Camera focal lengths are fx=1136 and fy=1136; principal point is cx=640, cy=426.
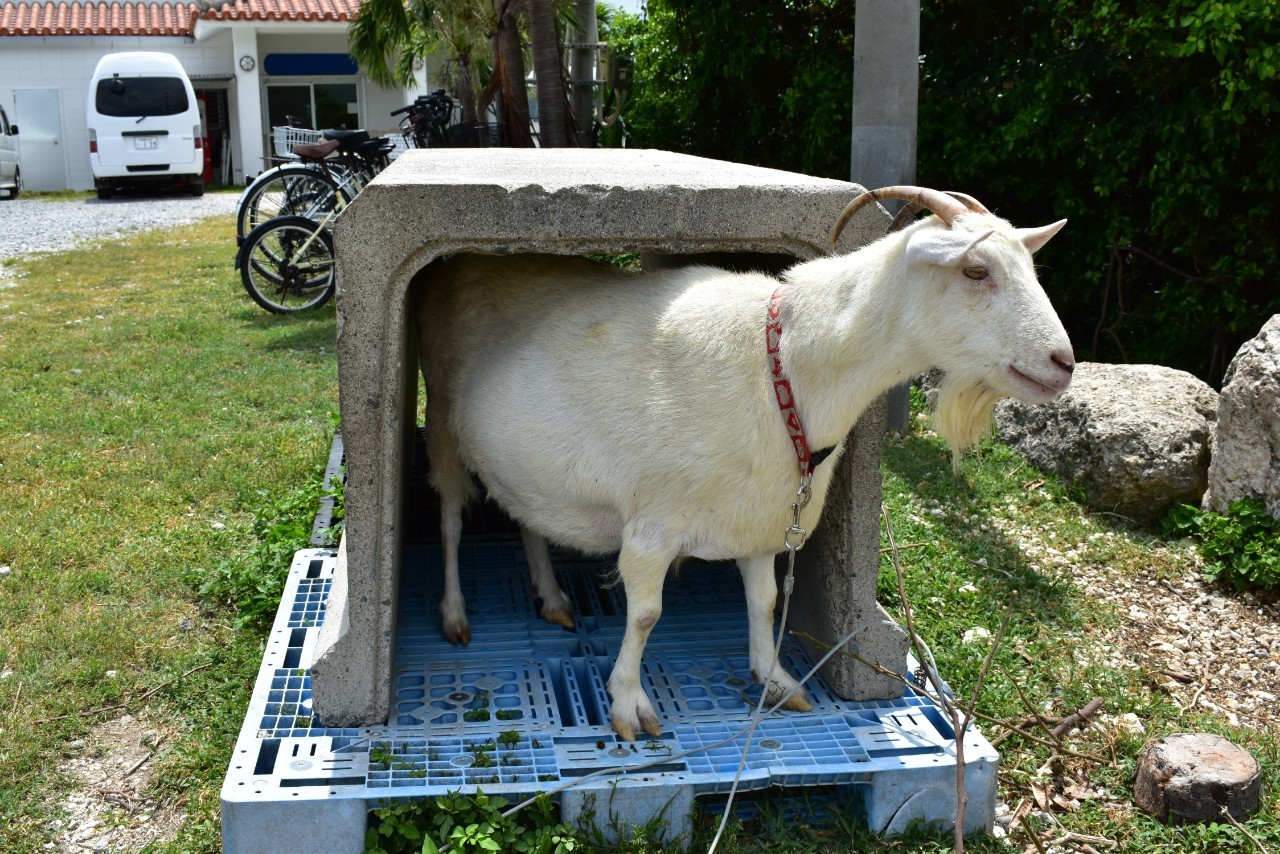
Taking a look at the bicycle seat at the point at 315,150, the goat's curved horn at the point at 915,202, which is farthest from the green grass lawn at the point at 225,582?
the bicycle seat at the point at 315,150

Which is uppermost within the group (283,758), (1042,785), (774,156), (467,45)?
(467,45)

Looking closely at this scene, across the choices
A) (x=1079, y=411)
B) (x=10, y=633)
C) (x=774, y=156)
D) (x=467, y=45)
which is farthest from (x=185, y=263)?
(x=1079, y=411)

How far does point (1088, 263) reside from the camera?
687cm

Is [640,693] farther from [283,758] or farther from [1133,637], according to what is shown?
[1133,637]

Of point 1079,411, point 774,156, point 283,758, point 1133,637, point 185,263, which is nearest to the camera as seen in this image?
point 283,758

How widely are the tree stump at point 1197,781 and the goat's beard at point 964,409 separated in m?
1.08

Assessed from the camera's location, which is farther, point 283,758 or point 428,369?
point 428,369

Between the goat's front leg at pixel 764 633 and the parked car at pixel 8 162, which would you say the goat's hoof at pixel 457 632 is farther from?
the parked car at pixel 8 162

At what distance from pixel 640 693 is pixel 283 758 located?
100cm

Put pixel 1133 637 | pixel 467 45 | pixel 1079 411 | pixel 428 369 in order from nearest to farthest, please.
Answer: pixel 428 369, pixel 1133 637, pixel 1079 411, pixel 467 45

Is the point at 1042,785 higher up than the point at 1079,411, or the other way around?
the point at 1079,411

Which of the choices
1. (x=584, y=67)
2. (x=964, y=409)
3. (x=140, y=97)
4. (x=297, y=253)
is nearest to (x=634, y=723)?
(x=964, y=409)

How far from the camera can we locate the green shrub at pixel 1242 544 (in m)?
4.50

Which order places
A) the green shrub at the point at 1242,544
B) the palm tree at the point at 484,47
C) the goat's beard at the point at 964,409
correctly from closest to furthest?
the goat's beard at the point at 964,409 → the green shrub at the point at 1242,544 → the palm tree at the point at 484,47
